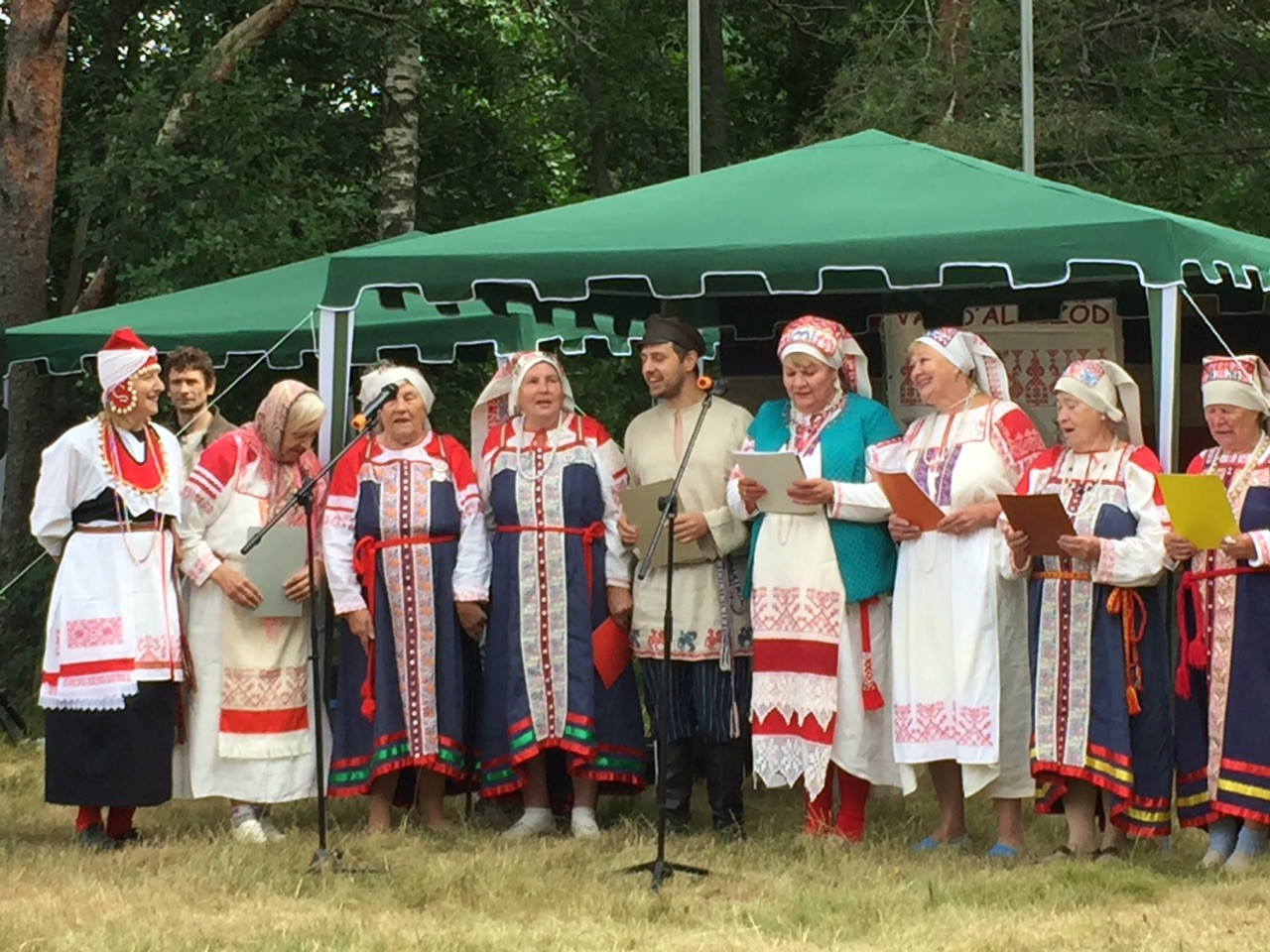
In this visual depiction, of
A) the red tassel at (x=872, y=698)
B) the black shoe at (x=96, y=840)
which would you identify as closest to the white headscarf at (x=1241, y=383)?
the red tassel at (x=872, y=698)

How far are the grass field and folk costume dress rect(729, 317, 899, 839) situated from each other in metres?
0.28

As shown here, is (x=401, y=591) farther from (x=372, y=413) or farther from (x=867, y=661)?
(x=867, y=661)

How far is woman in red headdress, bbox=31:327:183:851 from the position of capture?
23.4ft

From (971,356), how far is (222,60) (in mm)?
8014

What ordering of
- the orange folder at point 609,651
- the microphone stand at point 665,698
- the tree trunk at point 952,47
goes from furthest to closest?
the tree trunk at point 952,47, the orange folder at point 609,651, the microphone stand at point 665,698

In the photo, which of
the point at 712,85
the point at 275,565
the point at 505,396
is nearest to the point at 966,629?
the point at 505,396

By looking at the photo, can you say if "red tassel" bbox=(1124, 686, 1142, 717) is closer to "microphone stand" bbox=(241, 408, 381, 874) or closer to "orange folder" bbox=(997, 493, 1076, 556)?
"orange folder" bbox=(997, 493, 1076, 556)

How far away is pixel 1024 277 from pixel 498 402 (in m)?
1.93

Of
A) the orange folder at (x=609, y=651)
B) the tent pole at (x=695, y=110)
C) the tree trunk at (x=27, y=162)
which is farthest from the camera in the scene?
the tree trunk at (x=27, y=162)

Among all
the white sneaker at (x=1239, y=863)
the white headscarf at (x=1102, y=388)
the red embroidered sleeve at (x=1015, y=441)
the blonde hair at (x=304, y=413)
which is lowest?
the white sneaker at (x=1239, y=863)

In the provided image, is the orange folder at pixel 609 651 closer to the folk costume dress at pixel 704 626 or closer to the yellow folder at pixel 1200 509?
the folk costume dress at pixel 704 626

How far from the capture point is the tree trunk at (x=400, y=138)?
15.3 m

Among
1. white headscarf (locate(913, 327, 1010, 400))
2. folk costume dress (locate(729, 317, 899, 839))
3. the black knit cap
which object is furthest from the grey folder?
white headscarf (locate(913, 327, 1010, 400))

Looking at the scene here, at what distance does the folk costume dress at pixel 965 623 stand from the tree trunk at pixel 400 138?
8.61m
